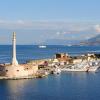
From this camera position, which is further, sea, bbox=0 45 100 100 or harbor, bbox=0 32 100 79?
harbor, bbox=0 32 100 79

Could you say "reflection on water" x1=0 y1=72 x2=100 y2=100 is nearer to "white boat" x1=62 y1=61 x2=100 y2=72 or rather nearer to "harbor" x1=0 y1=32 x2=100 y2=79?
"harbor" x1=0 y1=32 x2=100 y2=79

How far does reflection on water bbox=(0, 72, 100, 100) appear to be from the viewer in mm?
35062

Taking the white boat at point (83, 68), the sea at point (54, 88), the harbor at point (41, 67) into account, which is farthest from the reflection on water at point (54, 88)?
the white boat at point (83, 68)

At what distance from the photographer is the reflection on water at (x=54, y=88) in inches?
1380

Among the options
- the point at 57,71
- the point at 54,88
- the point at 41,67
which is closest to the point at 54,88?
the point at 54,88

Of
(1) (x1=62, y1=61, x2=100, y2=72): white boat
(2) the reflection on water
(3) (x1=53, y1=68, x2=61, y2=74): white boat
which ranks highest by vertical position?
(1) (x1=62, y1=61, x2=100, y2=72): white boat

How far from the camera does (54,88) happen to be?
130 ft

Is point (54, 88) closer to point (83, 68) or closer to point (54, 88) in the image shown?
point (54, 88)

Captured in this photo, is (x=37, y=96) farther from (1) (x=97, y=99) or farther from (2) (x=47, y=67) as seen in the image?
(2) (x=47, y=67)

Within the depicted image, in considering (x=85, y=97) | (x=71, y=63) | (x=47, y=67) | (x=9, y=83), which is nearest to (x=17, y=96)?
(x=85, y=97)

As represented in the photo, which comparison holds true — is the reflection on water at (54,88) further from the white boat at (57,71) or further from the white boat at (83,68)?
the white boat at (83,68)

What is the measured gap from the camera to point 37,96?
3519 centimetres

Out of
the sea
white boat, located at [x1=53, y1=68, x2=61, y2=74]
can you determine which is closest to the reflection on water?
the sea

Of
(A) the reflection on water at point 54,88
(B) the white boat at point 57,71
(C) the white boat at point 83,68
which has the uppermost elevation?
(C) the white boat at point 83,68
